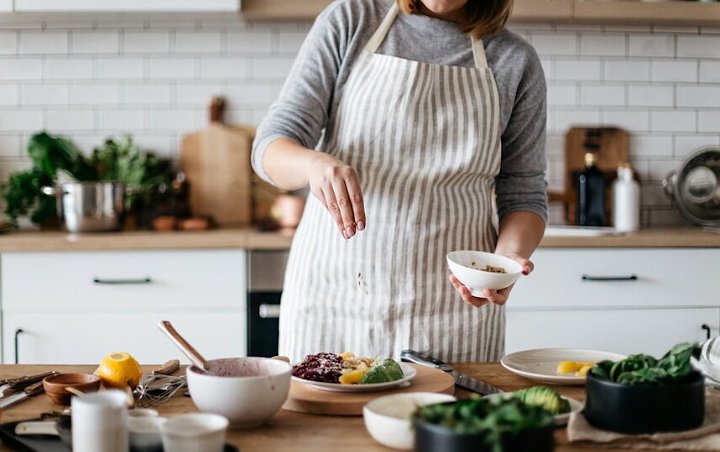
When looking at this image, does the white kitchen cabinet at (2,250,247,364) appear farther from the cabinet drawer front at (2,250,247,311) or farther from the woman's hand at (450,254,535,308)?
the woman's hand at (450,254,535,308)

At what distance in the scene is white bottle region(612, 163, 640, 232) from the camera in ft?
11.1

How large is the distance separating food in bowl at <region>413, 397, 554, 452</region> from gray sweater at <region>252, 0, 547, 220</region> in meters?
0.99

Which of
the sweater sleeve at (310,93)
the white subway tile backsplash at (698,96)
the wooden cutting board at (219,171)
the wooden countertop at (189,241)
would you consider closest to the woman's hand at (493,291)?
the sweater sleeve at (310,93)

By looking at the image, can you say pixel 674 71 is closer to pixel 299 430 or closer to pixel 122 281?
pixel 122 281

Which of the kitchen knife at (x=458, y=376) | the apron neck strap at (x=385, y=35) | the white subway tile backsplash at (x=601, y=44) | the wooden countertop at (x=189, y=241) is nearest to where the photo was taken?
the kitchen knife at (x=458, y=376)

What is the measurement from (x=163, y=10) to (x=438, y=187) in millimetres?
1622

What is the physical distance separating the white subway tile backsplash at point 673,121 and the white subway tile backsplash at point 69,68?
2.30 meters

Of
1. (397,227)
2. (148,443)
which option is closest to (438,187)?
(397,227)

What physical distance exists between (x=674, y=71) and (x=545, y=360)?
242cm

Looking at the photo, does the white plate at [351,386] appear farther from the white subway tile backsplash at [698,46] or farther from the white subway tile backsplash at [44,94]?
the white subway tile backsplash at [698,46]

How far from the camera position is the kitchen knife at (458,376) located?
1423 millimetres

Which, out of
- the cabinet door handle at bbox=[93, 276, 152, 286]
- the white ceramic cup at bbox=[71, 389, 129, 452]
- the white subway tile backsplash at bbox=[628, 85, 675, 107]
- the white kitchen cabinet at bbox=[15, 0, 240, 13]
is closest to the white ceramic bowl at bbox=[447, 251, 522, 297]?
the white ceramic cup at bbox=[71, 389, 129, 452]

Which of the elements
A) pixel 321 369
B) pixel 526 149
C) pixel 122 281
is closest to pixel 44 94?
pixel 122 281

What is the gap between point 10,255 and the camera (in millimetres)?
2957
